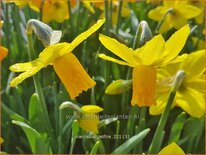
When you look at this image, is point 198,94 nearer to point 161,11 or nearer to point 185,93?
point 185,93

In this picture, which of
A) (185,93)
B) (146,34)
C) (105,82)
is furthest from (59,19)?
(146,34)

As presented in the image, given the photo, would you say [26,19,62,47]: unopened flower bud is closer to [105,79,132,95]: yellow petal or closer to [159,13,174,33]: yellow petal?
[105,79,132,95]: yellow petal


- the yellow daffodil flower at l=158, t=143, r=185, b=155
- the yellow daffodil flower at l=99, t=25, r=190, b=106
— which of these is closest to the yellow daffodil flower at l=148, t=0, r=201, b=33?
the yellow daffodil flower at l=99, t=25, r=190, b=106

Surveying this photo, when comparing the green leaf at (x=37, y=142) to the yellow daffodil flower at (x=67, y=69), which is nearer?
the yellow daffodil flower at (x=67, y=69)

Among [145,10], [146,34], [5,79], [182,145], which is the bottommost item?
[182,145]

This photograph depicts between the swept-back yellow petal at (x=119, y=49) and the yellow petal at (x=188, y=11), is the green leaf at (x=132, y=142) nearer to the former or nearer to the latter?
the swept-back yellow petal at (x=119, y=49)

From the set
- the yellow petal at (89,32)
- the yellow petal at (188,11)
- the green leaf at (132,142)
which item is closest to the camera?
the yellow petal at (89,32)

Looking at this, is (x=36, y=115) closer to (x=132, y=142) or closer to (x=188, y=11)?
(x=132, y=142)

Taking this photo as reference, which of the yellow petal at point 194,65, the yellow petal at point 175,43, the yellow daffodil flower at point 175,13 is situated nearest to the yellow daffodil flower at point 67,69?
the yellow petal at point 175,43

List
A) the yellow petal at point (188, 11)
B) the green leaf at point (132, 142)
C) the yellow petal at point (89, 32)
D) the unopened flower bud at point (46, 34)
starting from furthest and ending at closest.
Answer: the yellow petal at point (188, 11) < the green leaf at point (132, 142) < the unopened flower bud at point (46, 34) < the yellow petal at point (89, 32)
